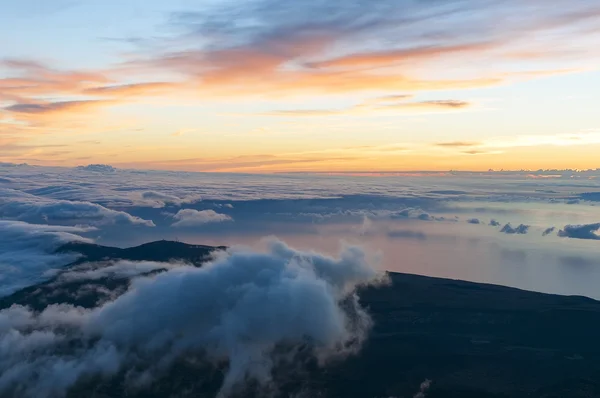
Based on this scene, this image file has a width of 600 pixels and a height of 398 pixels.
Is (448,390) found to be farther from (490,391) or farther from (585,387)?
(585,387)

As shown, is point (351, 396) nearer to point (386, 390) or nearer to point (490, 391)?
point (386, 390)

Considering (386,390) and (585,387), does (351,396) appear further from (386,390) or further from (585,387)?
(585,387)

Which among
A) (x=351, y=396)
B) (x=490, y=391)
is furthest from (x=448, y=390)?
(x=351, y=396)

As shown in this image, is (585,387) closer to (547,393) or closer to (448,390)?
(547,393)

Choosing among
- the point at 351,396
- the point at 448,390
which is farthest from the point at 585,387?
the point at 351,396

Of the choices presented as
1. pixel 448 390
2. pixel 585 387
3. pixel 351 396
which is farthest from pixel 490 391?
pixel 351 396
